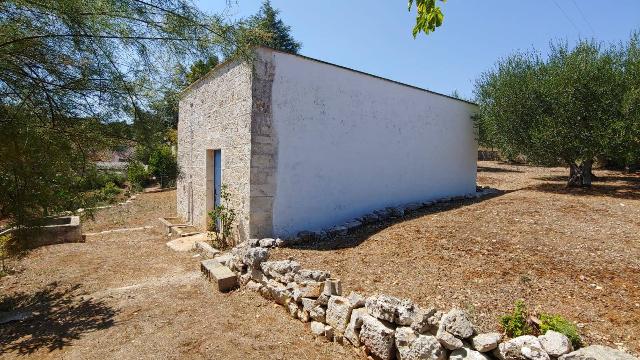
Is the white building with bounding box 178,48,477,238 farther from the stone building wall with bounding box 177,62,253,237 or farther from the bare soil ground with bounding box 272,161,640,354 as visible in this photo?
the bare soil ground with bounding box 272,161,640,354

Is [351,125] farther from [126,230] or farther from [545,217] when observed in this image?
[126,230]

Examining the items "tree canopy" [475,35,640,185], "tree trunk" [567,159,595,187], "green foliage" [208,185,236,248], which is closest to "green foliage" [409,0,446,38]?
"green foliage" [208,185,236,248]

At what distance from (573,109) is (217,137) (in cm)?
957

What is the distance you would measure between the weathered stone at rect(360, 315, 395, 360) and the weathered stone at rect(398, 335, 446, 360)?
20 cm

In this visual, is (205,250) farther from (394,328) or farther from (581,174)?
(581,174)

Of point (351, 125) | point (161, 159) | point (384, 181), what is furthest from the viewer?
point (161, 159)

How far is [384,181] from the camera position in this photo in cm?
880

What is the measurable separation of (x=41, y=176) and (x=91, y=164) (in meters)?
0.65

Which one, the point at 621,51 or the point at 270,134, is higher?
the point at 621,51

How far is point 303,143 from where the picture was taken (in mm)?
7156

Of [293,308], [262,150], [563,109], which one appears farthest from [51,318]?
[563,109]

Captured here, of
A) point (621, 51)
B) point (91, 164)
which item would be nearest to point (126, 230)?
point (91, 164)

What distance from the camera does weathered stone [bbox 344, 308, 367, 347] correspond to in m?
3.60

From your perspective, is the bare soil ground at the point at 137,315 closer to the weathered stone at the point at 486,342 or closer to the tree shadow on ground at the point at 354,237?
the weathered stone at the point at 486,342
